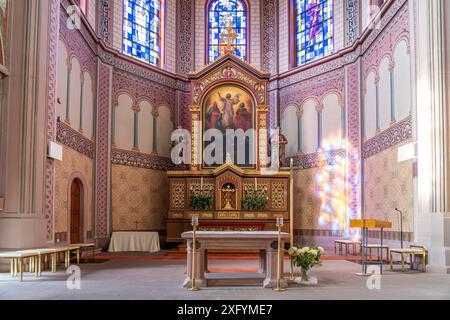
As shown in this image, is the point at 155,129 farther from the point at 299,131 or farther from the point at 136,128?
the point at 299,131

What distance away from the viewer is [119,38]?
19906 millimetres

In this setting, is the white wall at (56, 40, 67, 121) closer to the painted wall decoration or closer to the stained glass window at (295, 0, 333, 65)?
the painted wall decoration

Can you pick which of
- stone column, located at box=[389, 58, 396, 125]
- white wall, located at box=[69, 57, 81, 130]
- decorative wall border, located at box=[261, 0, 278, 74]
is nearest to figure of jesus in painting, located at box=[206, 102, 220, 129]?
decorative wall border, located at box=[261, 0, 278, 74]

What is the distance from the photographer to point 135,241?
18125 mm

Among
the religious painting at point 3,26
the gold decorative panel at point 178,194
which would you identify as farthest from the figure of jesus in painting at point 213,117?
the religious painting at point 3,26

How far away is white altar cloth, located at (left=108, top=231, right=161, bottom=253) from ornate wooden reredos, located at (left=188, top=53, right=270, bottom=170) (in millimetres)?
3263

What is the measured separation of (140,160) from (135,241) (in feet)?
10.6

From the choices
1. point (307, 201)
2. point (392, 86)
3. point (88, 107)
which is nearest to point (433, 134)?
point (392, 86)

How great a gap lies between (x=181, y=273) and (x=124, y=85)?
992 centimetres

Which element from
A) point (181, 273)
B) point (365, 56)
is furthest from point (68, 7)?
point (365, 56)

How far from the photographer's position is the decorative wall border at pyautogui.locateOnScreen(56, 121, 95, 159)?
14.3m

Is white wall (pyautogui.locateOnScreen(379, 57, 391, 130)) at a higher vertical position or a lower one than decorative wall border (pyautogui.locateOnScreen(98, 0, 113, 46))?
lower

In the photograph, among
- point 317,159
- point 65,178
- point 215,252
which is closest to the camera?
point 65,178

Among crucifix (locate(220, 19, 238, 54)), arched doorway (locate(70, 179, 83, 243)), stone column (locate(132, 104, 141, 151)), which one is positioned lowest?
arched doorway (locate(70, 179, 83, 243))
